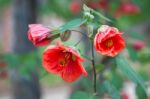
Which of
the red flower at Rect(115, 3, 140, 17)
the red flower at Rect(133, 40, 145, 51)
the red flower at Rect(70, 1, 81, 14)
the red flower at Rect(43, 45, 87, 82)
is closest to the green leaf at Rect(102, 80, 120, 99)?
the red flower at Rect(43, 45, 87, 82)

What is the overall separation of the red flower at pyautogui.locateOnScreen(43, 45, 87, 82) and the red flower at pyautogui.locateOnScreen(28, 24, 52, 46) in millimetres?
43

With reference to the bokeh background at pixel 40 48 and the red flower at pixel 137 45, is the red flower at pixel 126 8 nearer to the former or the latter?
the bokeh background at pixel 40 48

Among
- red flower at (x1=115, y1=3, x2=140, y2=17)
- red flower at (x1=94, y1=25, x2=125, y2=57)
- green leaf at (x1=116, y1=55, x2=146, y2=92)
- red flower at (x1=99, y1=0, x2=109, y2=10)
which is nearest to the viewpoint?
red flower at (x1=94, y1=25, x2=125, y2=57)

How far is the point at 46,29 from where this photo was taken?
4.54 feet

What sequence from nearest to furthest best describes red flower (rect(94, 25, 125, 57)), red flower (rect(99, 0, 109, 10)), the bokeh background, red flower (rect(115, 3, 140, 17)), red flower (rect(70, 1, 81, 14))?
1. red flower (rect(94, 25, 125, 57))
2. the bokeh background
3. red flower (rect(99, 0, 109, 10))
4. red flower (rect(115, 3, 140, 17))
5. red flower (rect(70, 1, 81, 14))

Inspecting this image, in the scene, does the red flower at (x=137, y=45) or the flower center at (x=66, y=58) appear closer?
the flower center at (x=66, y=58)

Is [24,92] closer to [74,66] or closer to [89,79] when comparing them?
[89,79]

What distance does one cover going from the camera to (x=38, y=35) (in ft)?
4.41

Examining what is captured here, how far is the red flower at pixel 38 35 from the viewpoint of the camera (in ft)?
4.41

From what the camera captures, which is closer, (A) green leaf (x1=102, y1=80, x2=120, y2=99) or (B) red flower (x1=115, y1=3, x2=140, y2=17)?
(A) green leaf (x1=102, y1=80, x2=120, y2=99)

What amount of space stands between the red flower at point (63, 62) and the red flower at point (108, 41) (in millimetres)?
78

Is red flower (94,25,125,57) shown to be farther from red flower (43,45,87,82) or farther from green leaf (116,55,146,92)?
green leaf (116,55,146,92)

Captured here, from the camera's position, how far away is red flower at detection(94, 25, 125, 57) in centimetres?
128

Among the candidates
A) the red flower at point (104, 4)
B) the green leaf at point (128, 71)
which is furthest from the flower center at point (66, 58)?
the red flower at point (104, 4)
